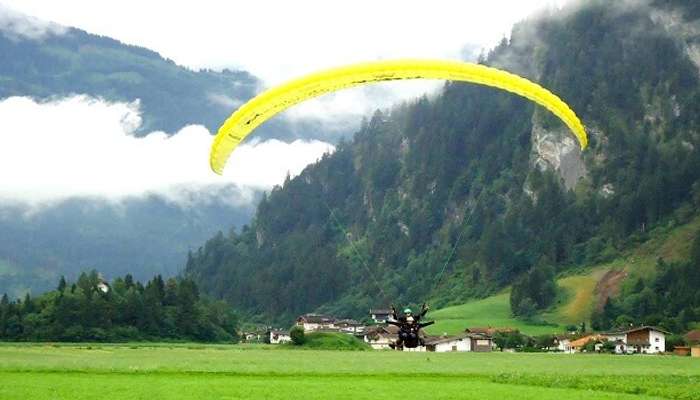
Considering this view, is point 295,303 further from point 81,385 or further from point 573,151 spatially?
point 81,385

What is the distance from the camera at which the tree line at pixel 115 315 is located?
90500 mm

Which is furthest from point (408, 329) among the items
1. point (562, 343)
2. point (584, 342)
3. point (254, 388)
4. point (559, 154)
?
point (559, 154)

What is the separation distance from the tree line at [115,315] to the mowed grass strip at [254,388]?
59.8 m

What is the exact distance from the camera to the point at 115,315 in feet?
311

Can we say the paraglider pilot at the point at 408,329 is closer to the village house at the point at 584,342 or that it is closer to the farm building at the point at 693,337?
the village house at the point at 584,342

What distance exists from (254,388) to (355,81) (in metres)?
9.09

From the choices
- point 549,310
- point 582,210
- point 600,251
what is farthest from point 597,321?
point 582,210

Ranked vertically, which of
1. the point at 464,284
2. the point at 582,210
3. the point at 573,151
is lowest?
the point at 464,284

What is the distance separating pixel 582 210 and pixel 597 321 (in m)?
50.8

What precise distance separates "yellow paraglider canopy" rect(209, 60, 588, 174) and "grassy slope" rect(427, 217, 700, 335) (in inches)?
4162

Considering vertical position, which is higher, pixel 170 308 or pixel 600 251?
pixel 600 251

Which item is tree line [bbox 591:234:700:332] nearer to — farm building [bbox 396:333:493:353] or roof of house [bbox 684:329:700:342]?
roof of house [bbox 684:329:700:342]

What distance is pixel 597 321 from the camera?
123438 millimetres

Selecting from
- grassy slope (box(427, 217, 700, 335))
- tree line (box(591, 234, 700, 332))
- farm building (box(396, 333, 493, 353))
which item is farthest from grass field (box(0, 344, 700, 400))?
grassy slope (box(427, 217, 700, 335))
